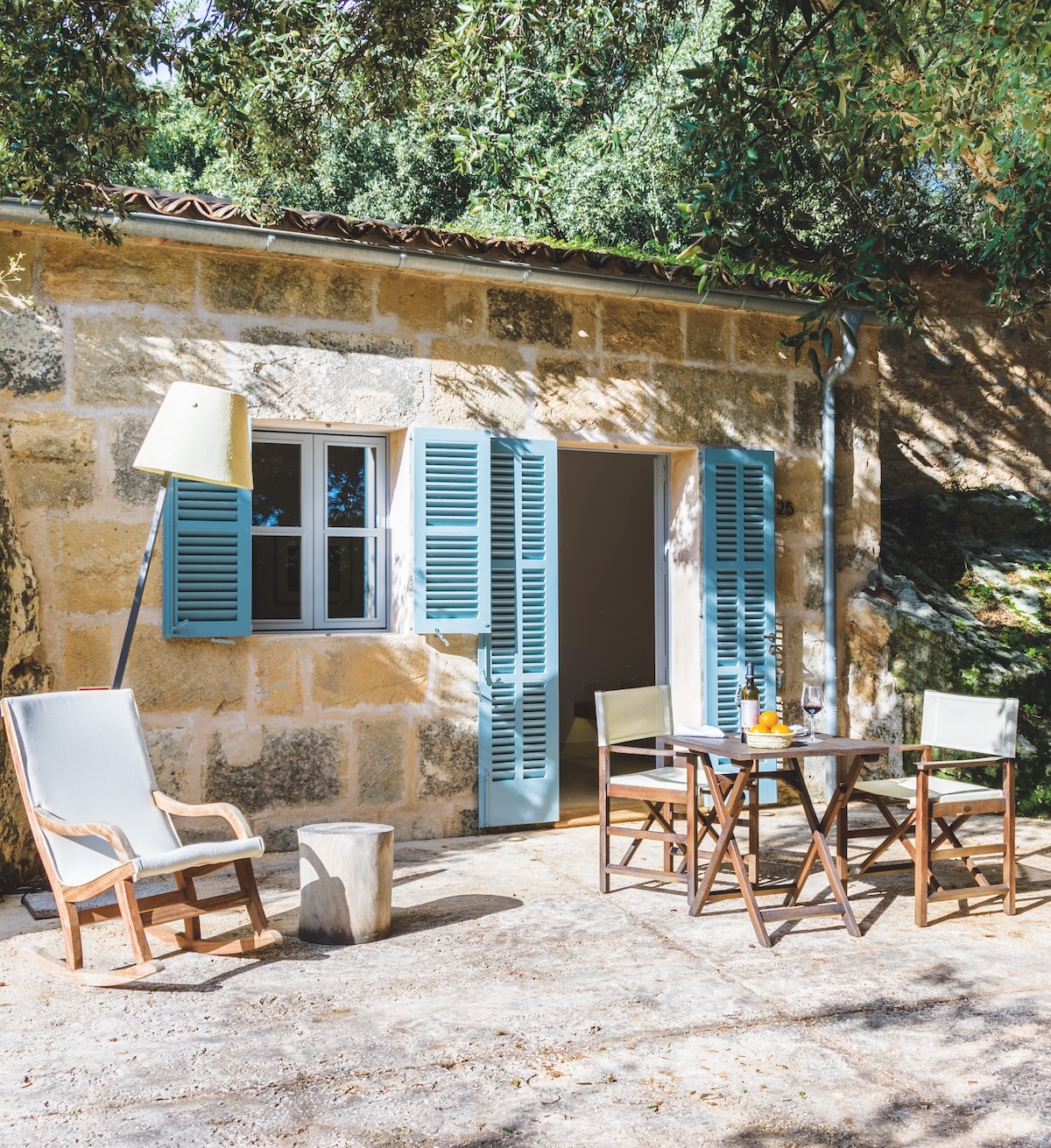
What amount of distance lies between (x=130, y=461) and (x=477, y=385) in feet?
6.37

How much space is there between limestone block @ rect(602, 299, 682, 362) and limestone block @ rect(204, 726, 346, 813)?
2843 millimetres

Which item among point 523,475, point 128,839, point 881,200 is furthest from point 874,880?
point 881,200

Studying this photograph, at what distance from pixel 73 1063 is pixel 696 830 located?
2.59 meters

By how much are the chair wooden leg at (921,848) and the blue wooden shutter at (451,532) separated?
8.50ft

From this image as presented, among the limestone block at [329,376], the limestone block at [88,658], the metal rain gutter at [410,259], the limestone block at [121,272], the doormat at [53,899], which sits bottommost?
the doormat at [53,899]

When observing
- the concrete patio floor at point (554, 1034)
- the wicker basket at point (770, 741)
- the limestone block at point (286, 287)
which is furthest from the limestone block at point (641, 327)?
the concrete patio floor at point (554, 1034)

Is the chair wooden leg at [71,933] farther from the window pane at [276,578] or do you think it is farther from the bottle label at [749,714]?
the bottle label at [749,714]

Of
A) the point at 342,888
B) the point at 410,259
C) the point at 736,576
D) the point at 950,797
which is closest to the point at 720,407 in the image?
the point at 736,576

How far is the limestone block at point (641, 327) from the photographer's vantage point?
6730 mm

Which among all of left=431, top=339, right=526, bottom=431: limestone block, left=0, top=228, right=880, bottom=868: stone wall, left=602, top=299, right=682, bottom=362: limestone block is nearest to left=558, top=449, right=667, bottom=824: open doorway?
left=602, top=299, right=682, bottom=362: limestone block

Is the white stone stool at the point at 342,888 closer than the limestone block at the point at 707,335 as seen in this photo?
Yes

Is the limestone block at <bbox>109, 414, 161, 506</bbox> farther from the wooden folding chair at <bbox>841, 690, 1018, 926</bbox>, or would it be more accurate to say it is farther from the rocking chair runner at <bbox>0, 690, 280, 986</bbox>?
the wooden folding chair at <bbox>841, 690, 1018, 926</bbox>

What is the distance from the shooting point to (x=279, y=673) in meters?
5.82

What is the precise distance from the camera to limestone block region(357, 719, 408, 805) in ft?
19.8
